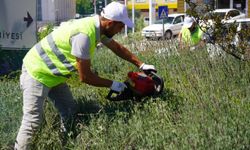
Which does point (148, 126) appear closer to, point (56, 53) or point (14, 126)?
point (56, 53)

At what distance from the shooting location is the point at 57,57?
13.9 feet

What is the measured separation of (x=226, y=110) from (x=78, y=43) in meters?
1.34

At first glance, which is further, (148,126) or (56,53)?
(56,53)

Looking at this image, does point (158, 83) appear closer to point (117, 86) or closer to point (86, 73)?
point (117, 86)

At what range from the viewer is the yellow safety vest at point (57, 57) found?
4152mm

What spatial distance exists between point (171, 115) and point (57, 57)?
1137mm

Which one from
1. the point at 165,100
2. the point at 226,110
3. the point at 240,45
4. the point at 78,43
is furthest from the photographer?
the point at 240,45

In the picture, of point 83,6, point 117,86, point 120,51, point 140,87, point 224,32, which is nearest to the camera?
point 117,86

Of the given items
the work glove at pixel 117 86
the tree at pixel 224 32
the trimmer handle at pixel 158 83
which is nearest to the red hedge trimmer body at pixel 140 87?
the trimmer handle at pixel 158 83

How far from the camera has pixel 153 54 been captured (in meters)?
6.74

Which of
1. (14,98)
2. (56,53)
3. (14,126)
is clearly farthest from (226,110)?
(14,98)

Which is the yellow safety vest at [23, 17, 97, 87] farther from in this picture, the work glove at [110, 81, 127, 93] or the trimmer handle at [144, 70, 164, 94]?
the trimmer handle at [144, 70, 164, 94]

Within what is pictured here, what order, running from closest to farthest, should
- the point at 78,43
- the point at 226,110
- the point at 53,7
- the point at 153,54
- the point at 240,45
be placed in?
1. the point at 226,110
2. the point at 78,43
3. the point at 240,45
4. the point at 153,54
5. the point at 53,7

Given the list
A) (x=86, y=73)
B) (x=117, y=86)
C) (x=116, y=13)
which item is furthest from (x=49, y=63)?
(x=116, y=13)
